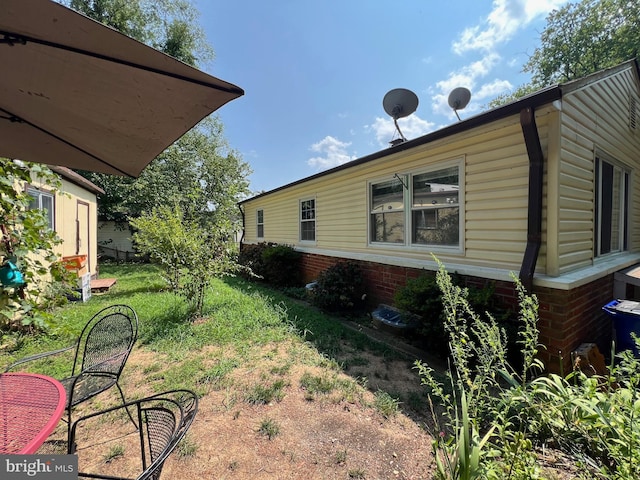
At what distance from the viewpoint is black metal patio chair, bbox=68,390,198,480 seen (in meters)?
1.38

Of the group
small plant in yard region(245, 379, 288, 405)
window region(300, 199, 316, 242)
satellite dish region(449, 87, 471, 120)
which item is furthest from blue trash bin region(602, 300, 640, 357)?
window region(300, 199, 316, 242)

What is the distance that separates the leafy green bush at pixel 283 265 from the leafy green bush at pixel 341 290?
2504 millimetres

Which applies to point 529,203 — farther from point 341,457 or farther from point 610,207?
point 341,457

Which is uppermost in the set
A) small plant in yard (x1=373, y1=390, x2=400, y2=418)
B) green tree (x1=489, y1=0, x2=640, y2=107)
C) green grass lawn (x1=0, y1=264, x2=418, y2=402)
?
green tree (x1=489, y1=0, x2=640, y2=107)

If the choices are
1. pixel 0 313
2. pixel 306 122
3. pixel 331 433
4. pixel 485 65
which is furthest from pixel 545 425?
pixel 485 65

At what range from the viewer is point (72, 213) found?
7.11 metres

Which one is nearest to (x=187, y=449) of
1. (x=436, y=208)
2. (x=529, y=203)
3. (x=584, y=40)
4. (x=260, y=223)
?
(x=529, y=203)

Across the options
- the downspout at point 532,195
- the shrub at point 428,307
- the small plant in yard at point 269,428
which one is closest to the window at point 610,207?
the downspout at point 532,195

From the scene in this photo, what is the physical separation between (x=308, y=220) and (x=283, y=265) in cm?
152

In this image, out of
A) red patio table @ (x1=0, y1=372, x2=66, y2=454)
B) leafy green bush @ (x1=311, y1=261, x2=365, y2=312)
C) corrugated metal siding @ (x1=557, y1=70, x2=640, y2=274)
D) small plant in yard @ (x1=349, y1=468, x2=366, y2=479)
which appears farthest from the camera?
leafy green bush @ (x1=311, y1=261, x2=365, y2=312)

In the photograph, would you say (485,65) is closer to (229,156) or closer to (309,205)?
(309,205)

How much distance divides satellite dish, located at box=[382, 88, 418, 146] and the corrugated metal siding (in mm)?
2821

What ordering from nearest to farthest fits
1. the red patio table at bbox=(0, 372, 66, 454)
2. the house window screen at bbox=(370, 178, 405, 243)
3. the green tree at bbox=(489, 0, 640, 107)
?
the red patio table at bbox=(0, 372, 66, 454), the house window screen at bbox=(370, 178, 405, 243), the green tree at bbox=(489, 0, 640, 107)

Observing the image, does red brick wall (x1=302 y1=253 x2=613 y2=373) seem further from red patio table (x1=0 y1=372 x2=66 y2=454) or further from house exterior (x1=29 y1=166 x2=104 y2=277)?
house exterior (x1=29 y1=166 x2=104 y2=277)
